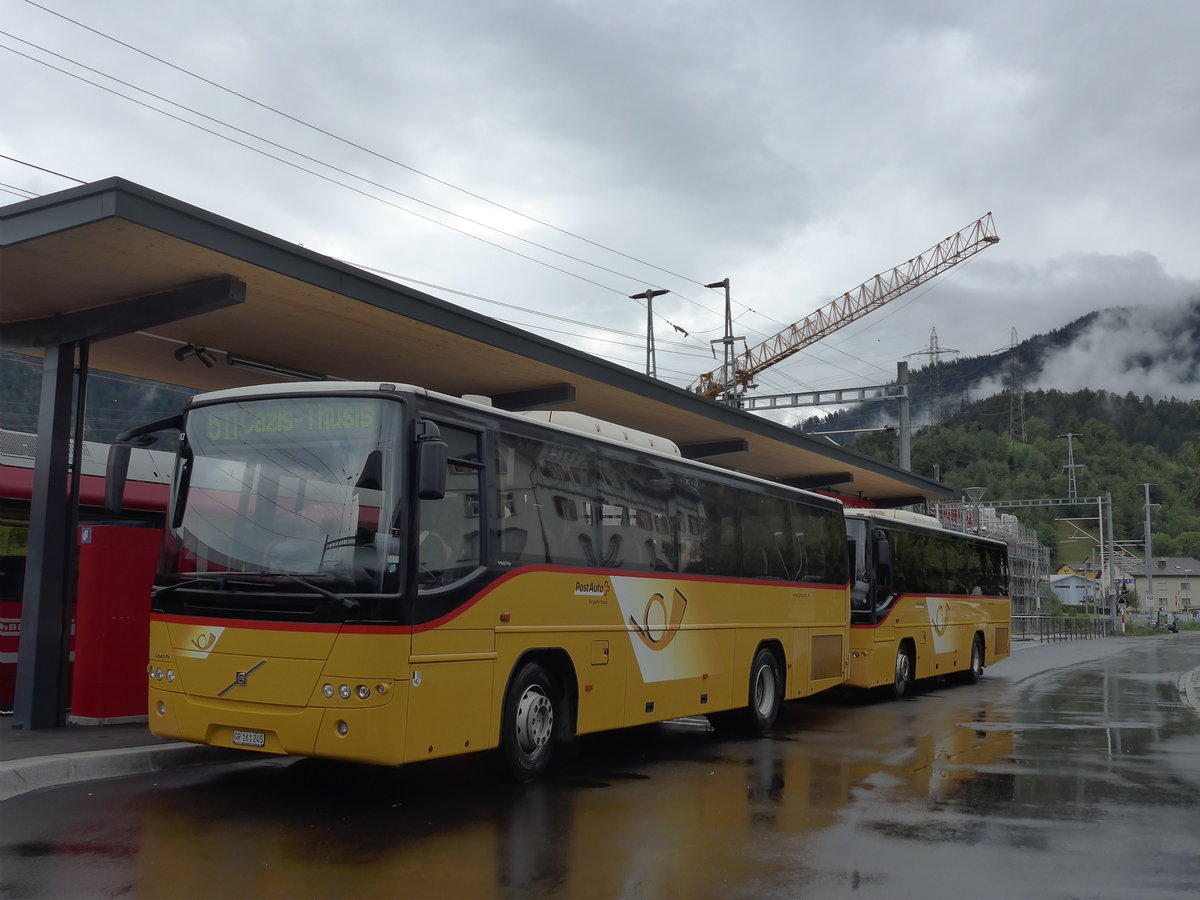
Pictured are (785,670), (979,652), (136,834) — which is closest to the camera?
(136,834)

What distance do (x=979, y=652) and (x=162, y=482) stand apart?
17017mm

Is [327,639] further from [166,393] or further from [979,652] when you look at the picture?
[166,393]

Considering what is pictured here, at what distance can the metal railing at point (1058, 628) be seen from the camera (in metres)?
55.6

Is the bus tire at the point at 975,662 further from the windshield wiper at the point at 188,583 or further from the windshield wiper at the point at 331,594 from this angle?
the windshield wiper at the point at 188,583

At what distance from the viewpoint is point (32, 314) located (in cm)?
1242

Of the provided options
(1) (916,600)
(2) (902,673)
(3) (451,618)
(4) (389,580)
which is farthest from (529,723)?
(1) (916,600)

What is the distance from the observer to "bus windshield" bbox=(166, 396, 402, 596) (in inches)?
314

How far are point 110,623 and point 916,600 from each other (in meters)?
13.3

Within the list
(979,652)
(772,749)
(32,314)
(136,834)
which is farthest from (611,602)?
(979,652)

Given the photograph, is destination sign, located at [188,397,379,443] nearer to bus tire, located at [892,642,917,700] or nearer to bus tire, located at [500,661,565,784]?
bus tire, located at [500,661,565,784]

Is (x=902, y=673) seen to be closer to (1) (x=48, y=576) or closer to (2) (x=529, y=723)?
(2) (x=529, y=723)

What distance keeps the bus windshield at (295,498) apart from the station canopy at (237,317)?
94.2 inches

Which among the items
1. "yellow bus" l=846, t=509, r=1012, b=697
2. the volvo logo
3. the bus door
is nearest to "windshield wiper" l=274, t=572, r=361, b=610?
the bus door

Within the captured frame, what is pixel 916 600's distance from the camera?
20.0 m
